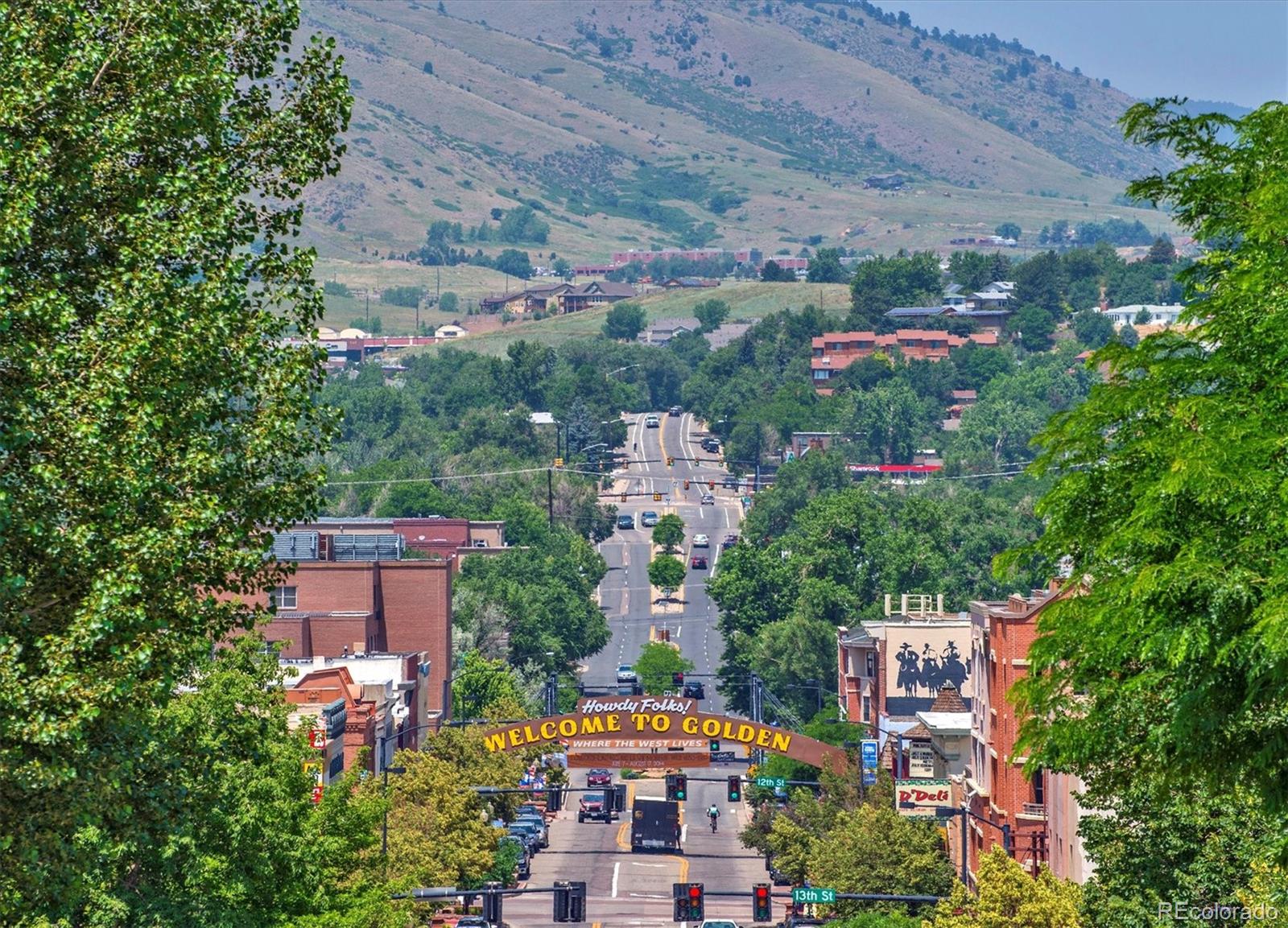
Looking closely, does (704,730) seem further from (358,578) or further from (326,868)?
(326,868)

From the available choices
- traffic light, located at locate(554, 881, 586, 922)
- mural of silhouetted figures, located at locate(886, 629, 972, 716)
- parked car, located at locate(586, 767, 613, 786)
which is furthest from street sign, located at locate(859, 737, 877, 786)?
parked car, located at locate(586, 767, 613, 786)

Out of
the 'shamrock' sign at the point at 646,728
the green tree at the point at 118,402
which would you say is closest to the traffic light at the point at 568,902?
the 'shamrock' sign at the point at 646,728

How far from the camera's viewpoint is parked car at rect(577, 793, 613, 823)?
128 metres

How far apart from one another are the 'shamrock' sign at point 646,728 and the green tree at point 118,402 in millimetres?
72879

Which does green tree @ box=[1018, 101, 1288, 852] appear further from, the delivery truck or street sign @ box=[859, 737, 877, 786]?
the delivery truck

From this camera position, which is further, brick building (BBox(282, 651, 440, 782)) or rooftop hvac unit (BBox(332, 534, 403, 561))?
rooftop hvac unit (BBox(332, 534, 403, 561))

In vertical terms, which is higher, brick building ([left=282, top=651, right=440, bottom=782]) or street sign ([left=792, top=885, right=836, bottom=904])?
brick building ([left=282, top=651, right=440, bottom=782])

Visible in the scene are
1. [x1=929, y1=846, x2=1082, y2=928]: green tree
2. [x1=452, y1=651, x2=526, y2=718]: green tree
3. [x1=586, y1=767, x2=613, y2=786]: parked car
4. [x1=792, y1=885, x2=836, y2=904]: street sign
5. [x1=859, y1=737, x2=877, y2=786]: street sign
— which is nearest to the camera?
[x1=929, y1=846, x2=1082, y2=928]: green tree

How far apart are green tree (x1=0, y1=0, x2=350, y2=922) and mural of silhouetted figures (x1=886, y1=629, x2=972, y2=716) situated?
328 feet

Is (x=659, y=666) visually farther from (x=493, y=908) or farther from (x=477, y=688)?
(x=493, y=908)

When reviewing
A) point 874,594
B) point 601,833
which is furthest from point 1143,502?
point 874,594

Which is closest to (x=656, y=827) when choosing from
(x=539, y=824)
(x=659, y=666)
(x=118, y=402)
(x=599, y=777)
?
(x=539, y=824)

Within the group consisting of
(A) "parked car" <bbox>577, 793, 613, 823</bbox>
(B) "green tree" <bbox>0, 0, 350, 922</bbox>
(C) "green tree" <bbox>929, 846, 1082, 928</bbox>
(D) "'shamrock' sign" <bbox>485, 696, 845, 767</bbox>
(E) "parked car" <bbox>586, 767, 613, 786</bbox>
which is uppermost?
(E) "parked car" <bbox>586, 767, 613, 786</bbox>

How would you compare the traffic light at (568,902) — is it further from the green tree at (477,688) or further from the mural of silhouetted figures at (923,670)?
the green tree at (477,688)
